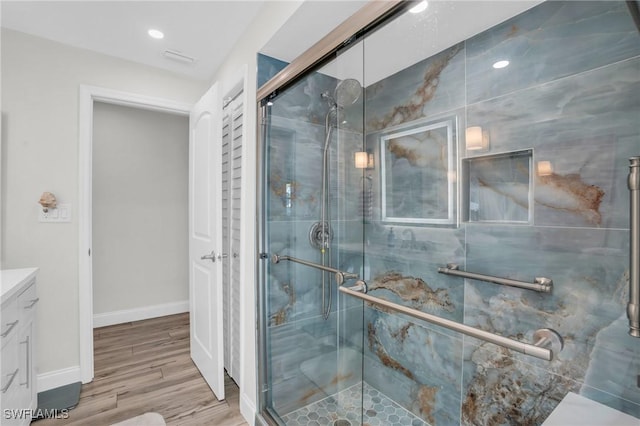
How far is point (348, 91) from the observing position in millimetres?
1538

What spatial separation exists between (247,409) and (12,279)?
4.95 feet

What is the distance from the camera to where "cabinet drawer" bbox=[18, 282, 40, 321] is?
1637 mm

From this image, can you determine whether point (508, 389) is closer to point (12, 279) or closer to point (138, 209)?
point (12, 279)

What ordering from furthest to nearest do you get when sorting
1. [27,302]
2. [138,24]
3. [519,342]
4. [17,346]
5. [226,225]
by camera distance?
[226,225] < [138,24] < [27,302] < [17,346] < [519,342]

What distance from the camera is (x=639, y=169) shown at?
92cm

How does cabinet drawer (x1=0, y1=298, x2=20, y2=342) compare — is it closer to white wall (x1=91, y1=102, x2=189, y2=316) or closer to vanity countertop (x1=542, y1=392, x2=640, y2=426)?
white wall (x1=91, y1=102, x2=189, y2=316)

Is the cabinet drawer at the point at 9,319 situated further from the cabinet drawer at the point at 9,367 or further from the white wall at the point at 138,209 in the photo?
the white wall at the point at 138,209

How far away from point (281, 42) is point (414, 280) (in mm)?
1579

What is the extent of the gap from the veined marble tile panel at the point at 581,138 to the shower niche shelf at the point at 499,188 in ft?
0.12

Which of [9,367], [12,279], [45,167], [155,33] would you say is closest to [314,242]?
[9,367]

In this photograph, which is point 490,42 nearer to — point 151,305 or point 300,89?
point 300,89

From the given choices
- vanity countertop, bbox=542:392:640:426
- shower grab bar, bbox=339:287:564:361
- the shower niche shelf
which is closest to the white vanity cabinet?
shower grab bar, bbox=339:287:564:361

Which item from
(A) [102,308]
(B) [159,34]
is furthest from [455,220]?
(A) [102,308]

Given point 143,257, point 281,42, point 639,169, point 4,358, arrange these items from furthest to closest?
point 143,257 → point 281,42 → point 4,358 → point 639,169
